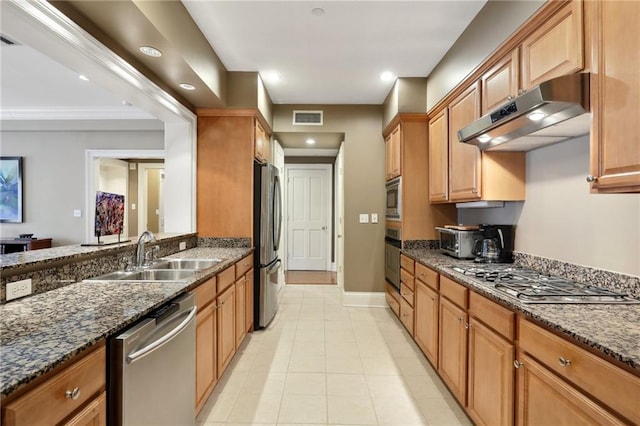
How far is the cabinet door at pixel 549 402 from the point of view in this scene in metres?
0.95

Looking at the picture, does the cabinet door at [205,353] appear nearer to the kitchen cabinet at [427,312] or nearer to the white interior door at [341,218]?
the kitchen cabinet at [427,312]

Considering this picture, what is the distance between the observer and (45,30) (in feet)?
4.86

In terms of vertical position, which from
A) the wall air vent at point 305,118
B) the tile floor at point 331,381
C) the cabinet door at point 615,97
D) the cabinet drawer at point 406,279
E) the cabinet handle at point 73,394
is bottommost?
the tile floor at point 331,381

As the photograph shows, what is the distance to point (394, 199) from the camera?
3508mm

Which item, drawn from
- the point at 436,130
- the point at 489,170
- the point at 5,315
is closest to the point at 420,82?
the point at 436,130

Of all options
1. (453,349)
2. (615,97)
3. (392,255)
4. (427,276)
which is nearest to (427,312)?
(427,276)

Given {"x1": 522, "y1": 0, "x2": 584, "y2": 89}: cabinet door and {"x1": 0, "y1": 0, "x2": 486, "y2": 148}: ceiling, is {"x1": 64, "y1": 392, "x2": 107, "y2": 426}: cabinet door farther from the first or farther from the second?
{"x1": 522, "y1": 0, "x2": 584, "y2": 89}: cabinet door

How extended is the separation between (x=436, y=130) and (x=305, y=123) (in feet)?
5.73

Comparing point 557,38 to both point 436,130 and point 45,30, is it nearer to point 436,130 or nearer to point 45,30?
point 436,130

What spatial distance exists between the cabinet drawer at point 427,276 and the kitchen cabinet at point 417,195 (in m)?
0.65

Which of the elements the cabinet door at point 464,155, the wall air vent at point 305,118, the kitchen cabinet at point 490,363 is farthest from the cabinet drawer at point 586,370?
the wall air vent at point 305,118

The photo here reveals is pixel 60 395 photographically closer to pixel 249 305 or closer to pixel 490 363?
pixel 490 363

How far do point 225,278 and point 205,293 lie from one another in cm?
38

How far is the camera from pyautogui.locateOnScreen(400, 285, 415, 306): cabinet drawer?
112 inches
